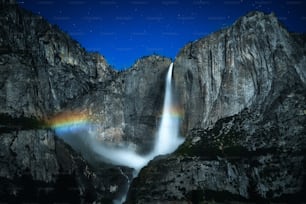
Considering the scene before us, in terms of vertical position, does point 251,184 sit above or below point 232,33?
below

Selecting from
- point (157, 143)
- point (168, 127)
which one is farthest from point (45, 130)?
point (168, 127)

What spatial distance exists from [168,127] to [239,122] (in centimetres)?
3871

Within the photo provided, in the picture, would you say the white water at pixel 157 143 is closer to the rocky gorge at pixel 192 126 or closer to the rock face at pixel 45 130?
the rocky gorge at pixel 192 126

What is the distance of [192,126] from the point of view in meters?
175

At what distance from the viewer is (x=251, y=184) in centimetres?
13188

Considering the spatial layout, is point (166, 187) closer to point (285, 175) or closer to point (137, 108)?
point (285, 175)

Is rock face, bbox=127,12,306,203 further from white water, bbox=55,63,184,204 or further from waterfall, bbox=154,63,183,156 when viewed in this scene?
white water, bbox=55,63,184,204

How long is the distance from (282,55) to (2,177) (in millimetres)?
103595

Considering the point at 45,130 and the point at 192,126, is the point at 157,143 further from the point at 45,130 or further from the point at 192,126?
the point at 45,130

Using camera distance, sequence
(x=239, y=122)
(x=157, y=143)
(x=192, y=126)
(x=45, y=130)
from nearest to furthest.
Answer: (x=239, y=122)
(x=45, y=130)
(x=192, y=126)
(x=157, y=143)

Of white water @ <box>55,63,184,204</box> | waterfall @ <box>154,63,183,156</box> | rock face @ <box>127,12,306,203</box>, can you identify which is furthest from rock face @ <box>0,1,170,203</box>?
rock face @ <box>127,12,306,203</box>

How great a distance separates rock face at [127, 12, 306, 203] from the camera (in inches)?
5143

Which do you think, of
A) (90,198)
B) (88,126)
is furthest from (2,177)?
(88,126)

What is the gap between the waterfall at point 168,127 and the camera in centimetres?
18162
